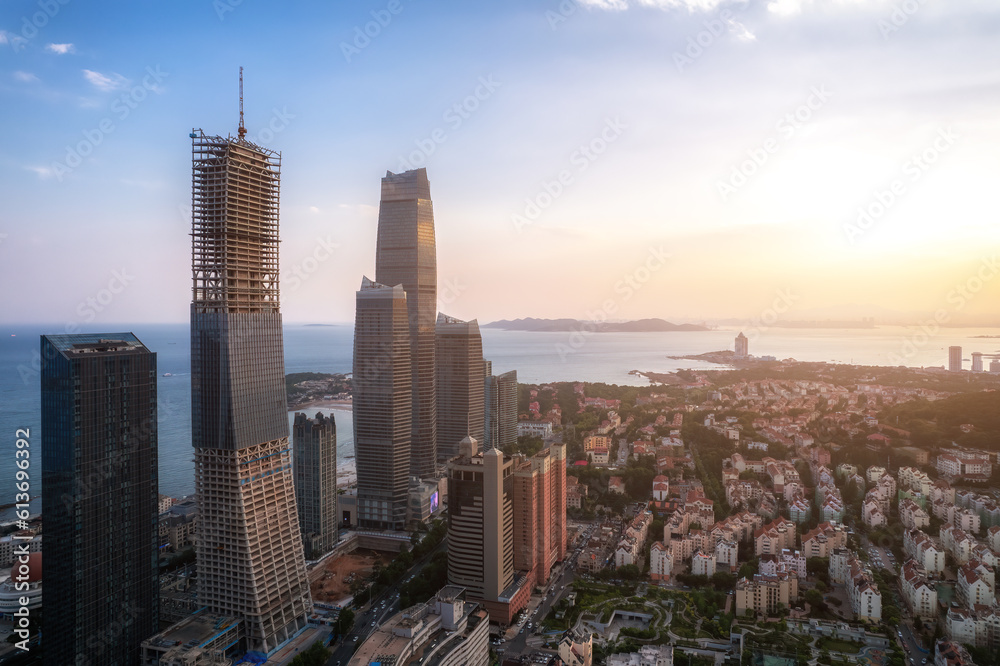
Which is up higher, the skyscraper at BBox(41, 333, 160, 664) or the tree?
the skyscraper at BBox(41, 333, 160, 664)

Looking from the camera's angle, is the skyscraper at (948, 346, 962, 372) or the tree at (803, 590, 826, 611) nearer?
the tree at (803, 590, 826, 611)

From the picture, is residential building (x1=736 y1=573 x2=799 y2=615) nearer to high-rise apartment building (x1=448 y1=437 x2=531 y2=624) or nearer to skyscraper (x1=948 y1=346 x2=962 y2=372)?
high-rise apartment building (x1=448 y1=437 x2=531 y2=624)

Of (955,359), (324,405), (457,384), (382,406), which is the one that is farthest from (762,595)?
(955,359)

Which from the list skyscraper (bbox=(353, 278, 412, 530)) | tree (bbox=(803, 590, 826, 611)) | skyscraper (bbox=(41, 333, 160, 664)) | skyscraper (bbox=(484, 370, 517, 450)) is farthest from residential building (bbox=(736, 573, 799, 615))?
skyscraper (bbox=(484, 370, 517, 450))

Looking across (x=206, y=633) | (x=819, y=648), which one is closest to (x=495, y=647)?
(x=206, y=633)

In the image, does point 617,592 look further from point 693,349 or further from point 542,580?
point 693,349

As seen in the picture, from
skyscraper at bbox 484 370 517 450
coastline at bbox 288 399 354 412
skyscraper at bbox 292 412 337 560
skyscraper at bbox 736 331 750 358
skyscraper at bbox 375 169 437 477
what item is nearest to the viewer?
skyscraper at bbox 292 412 337 560

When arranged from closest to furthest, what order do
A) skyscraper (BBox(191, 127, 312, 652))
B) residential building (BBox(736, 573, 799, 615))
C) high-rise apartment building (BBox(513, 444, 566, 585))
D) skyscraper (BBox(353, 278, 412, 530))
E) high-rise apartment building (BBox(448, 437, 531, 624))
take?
skyscraper (BBox(191, 127, 312, 652)) < high-rise apartment building (BBox(448, 437, 531, 624)) < residential building (BBox(736, 573, 799, 615)) < high-rise apartment building (BBox(513, 444, 566, 585)) < skyscraper (BBox(353, 278, 412, 530))

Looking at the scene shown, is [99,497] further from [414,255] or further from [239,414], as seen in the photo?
[414,255]
